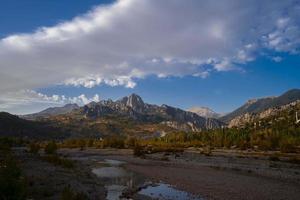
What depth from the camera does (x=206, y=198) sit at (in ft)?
119

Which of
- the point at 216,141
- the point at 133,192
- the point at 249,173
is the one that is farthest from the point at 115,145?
the point at 133,192

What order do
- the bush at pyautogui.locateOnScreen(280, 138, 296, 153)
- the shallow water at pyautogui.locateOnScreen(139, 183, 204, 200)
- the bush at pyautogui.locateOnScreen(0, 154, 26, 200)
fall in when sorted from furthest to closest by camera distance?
Answer: the bush at pyautogui.locateOnScreen(280, 138, 296, 153)
the shallow water at pyautogui.locateOnScreen(139, 183, 204, 200)
the bush at pyautogui.locateOnScreen(0, 154, 26, 200)

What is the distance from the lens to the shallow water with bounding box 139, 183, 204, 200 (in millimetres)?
37031

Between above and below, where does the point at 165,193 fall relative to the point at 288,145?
below

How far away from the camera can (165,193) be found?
4006 centimetres

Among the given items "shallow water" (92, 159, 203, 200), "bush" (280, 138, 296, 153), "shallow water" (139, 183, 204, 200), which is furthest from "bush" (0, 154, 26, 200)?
"bush" (280, 138, 296, 153)

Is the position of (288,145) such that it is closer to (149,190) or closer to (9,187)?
(149,190)

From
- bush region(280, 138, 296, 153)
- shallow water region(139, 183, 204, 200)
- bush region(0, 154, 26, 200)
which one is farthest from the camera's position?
bush region(280, 138, 296, 153)

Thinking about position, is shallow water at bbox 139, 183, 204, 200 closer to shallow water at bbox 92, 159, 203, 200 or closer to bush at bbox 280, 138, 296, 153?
shallow water at bbox 92, 159, 203, 200

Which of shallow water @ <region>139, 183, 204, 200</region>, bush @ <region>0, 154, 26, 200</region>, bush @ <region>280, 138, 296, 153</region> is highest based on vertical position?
bush @ <region>280, 138, 296, 153</region>

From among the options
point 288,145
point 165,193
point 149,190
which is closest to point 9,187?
point 165,193

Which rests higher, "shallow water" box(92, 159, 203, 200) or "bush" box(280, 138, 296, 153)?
"bush" box(280, 138, 296, 153)

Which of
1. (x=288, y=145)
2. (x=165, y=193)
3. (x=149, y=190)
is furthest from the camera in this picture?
(x=288, y=145)

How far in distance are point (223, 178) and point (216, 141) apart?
413 ft
